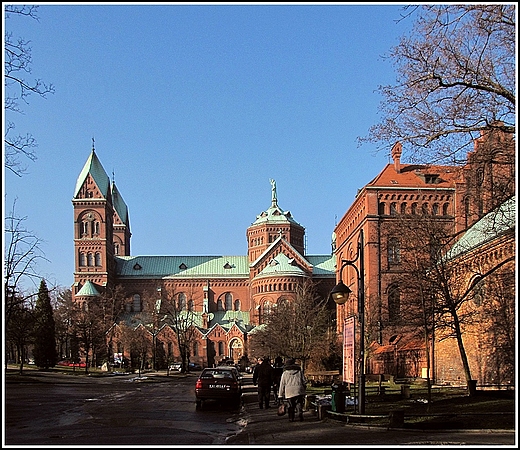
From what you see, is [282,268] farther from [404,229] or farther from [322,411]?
[322,411]

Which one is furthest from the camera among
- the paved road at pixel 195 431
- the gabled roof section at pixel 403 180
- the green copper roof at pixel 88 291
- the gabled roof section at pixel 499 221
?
the green copper roof at pixel 88 291

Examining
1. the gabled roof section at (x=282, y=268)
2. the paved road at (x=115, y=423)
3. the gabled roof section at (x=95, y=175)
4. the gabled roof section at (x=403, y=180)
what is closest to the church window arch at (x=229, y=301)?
the gabled roof section at (x=282, y=268)

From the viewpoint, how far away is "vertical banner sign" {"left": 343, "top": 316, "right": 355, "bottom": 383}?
60.0ft

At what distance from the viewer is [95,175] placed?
106 m

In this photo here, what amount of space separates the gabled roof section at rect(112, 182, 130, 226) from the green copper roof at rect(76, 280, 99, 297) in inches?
1052

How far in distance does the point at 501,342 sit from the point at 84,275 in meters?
83.6

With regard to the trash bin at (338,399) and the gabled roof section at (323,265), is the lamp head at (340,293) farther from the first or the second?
the gabled roof section at (323,265)

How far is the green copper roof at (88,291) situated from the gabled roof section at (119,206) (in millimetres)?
26730

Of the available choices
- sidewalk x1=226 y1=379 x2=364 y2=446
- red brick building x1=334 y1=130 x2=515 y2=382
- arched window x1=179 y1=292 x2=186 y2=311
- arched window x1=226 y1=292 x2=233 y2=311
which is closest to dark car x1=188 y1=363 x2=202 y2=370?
arched window x1=226 y1=292 x2=233 y2=311

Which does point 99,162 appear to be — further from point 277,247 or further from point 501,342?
point 501,342

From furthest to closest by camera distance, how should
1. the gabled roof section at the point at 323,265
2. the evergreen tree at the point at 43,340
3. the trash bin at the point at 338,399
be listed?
the gabled roof section at the point at 323,265, the evergreen tree at the point at 43,340, the trash bin at the point at 338,399

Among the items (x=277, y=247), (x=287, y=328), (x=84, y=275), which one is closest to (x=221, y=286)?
(x=277, y=247)

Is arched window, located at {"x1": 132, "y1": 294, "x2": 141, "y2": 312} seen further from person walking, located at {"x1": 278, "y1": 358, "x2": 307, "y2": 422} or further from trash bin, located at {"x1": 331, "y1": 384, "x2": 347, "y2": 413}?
trash bin, located at {"x1": 331, "y1": 384, "x2": 347, "y2": 413}

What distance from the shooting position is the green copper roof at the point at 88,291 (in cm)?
10319
